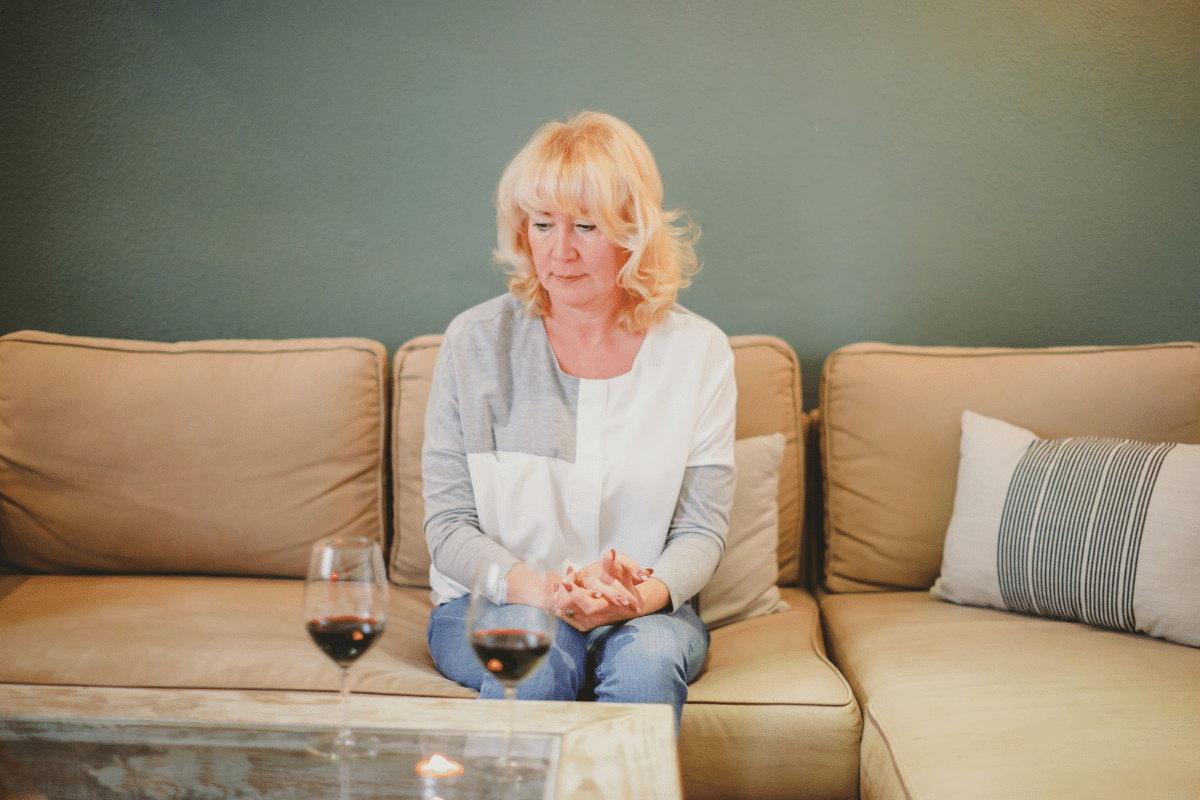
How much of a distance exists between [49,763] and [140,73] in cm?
175

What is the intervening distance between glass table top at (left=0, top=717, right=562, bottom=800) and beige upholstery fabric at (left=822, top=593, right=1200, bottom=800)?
55 cm

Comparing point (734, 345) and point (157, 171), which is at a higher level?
point (157, 171)

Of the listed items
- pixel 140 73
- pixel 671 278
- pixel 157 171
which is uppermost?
pixel 140 73

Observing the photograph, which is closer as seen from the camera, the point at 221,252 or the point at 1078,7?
the point at 1078,7

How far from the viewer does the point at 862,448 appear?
1.81m

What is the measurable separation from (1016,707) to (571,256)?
951mm

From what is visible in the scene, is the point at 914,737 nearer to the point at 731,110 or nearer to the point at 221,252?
the point at 731,110

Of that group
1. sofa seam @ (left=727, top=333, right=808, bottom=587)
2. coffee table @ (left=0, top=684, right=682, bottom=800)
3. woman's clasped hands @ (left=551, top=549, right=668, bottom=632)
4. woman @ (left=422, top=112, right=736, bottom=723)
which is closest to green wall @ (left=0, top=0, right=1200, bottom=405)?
sofa seam @ (left=727, top=333, right=808, bottom=587)

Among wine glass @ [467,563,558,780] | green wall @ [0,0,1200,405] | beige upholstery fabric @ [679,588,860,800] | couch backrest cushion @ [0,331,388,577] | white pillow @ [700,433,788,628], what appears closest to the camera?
wine glass @ [467,563,558,780]

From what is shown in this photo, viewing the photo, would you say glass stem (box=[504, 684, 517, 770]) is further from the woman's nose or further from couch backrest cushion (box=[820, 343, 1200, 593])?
couch backrest cushion (box=[820, 343, 1200, 593])

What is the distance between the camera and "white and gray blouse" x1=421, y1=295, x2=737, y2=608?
1463mm

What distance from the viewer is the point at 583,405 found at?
1.49 m

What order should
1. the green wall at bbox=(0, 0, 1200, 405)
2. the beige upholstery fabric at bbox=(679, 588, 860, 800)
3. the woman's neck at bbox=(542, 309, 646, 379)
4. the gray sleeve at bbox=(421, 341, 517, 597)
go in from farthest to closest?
1. the green wall at bbox=(0, 0, 1200, 405)
2. the woman's neck at bbox=(542, 309, 646, 379)
3. the gray sleeve at bbox=(421, 341, 517, 597)
4. the beige upholstery fabric at bbox=(679, 588, 860, 800)

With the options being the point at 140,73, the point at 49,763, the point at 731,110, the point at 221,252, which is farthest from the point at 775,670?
the point at 140,73
